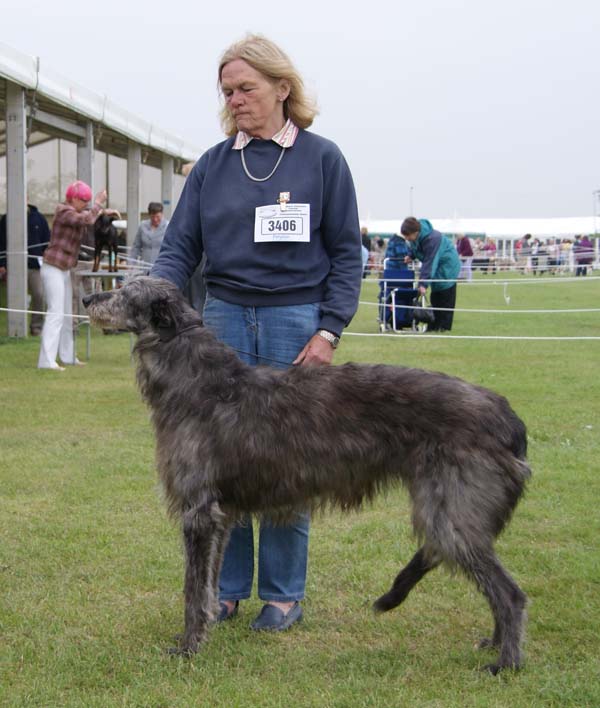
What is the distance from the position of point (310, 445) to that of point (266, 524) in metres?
0.53

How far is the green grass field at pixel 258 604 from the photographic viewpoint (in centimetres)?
347

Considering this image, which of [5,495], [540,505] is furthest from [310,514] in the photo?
[5,495]

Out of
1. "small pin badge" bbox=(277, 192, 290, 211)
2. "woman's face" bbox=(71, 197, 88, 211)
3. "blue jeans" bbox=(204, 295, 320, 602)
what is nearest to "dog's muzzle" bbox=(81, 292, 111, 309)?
"blue jeans" bbox=(204, 295, 320, 602)

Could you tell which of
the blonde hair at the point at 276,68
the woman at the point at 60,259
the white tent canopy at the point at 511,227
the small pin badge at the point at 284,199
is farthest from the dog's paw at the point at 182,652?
the white tent canopy at the point at 511,227

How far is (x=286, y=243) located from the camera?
399 centimetres

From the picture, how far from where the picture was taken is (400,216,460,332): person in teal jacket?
1647 cm

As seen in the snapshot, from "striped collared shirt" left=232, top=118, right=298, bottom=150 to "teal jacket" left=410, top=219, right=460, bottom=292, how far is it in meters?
12.4

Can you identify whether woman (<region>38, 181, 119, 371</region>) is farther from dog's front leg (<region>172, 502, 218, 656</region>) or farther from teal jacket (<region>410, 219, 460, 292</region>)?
dog's front leg (<region>172, 502, 218, 656</region>)

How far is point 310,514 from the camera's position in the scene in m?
3.92

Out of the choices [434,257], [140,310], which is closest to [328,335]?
[140,310]

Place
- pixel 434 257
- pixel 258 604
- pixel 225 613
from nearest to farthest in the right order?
pixel 225 613, pixel 258 604, pixel 434 257

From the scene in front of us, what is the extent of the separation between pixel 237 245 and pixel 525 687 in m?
2.19

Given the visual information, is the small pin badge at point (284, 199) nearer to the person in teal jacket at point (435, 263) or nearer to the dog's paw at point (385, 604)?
the dog's paw at point (385, 604)

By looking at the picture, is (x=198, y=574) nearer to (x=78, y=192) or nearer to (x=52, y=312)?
(x=52, y=312)
